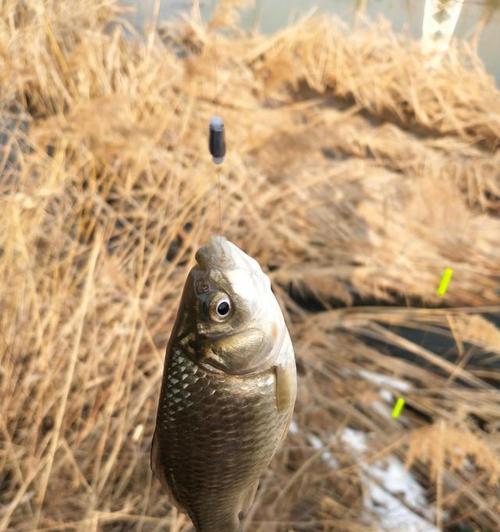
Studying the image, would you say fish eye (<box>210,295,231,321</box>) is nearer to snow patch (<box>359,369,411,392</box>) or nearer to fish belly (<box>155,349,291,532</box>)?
fish belly (<box>155,349,291,532</box>)

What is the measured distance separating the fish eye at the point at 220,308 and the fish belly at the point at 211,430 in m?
0.08

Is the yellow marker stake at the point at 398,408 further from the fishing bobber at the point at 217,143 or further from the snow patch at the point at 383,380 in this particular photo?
the fishing bobber at the point at 217,143

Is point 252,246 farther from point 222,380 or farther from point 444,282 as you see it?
point 222,380

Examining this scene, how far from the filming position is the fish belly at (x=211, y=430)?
2.55ft

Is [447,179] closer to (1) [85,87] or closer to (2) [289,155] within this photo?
(2) [289,155]

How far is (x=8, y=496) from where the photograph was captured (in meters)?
1.58

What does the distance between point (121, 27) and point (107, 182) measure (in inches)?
61.6

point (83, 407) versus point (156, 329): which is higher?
point (156, 329)

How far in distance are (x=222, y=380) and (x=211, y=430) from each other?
0.08 meters

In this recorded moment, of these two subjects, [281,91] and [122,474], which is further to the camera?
[281,91]

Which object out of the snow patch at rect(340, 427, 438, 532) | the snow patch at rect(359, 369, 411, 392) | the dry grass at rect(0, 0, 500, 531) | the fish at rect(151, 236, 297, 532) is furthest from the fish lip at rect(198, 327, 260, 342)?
the snow patch at rect(359, 369, 411, 392)

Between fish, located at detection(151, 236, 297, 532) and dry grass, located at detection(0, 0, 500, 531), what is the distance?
0.81 m

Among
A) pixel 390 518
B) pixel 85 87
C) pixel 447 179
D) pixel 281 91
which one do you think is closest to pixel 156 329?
pixel 390 518

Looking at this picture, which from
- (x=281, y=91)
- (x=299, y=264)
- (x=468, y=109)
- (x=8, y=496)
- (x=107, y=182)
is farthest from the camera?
(x=281, y=91)
